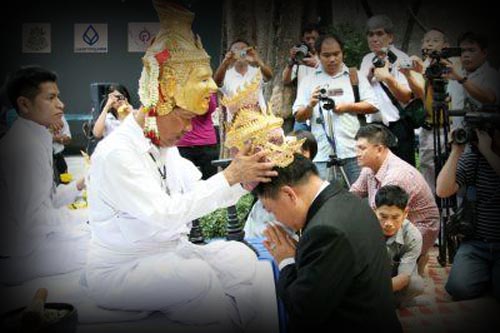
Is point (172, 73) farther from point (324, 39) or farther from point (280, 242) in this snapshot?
point (324, 39)

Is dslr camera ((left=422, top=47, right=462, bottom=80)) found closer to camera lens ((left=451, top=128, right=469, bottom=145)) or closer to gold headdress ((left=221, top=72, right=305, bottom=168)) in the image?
camera lens ((left=451, top=128, right=469, bottom=145))

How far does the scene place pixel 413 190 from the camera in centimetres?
300

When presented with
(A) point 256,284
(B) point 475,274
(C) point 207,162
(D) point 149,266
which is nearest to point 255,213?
(C) point 207,162

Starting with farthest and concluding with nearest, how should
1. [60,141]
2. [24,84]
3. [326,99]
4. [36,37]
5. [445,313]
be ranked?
1. [326,99]
2. [445,313]
3. [60,141]
4. [36,37]
5. [24,84]

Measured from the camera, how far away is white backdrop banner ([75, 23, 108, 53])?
2680 mm

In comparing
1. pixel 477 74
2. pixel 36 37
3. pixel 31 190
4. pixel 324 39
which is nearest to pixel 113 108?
pixel 36 37

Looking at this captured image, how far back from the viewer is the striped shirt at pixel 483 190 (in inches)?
110

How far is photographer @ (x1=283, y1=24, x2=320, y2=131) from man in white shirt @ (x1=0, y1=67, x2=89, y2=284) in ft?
4.93

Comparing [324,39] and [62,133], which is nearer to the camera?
[62,133]

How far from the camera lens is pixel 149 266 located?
2.12 metres

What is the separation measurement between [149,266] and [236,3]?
1.67m

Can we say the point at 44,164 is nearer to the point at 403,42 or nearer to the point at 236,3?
the point at 236,3

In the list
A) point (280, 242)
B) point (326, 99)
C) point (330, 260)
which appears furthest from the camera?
point (326, 99)

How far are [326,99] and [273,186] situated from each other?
145cm
